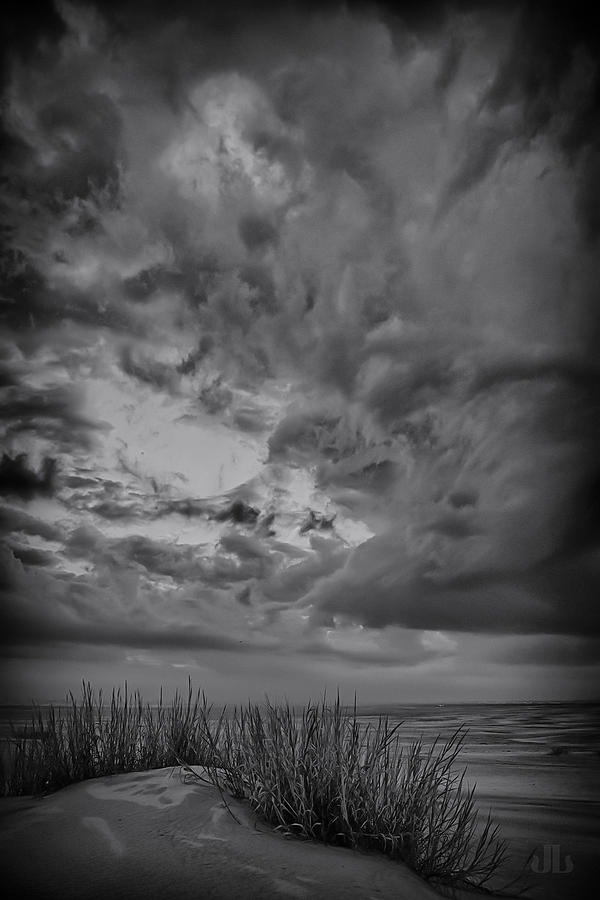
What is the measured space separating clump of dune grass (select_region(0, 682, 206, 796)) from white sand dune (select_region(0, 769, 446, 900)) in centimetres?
148

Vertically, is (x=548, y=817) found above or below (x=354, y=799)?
below

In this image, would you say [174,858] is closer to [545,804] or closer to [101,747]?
[101,747]

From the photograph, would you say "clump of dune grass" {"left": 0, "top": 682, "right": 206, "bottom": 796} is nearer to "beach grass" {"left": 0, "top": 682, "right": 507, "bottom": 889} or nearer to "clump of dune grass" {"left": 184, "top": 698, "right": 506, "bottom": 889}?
"beach grass" {"left": 0, "top": 682, "right": 507, "bottom": 889}

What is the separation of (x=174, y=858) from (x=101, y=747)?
12.1 feet

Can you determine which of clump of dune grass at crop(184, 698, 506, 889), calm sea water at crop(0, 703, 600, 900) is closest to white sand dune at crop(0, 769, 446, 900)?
clump of dune grass at crop(184, 698, 506, 889)

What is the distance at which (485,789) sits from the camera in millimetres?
10508

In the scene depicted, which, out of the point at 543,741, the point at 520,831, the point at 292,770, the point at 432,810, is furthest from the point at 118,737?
the point at 543,741

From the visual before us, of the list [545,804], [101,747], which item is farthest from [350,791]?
[545,804]

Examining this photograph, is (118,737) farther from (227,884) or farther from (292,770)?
(227,884)

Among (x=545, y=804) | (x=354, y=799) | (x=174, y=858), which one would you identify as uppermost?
(x=354, y=799)

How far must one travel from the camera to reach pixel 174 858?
3799 mm

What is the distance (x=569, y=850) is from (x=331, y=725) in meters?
3.54

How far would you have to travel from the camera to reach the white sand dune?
338cm

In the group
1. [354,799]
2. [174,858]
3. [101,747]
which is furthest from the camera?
[101,747]
